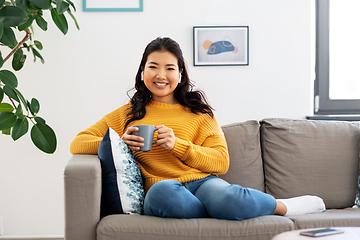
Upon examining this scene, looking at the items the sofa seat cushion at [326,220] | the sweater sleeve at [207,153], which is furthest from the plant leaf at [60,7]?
the sofa seat cushion at [326,220]

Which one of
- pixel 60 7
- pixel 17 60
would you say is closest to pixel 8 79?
pixel 60 7

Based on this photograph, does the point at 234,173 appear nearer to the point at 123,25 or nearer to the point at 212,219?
the point at 212,219

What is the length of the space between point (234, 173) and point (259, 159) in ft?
0.52

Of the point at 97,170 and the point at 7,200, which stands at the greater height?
the point at 97,170

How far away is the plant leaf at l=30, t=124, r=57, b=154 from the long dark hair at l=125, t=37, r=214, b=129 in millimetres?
359

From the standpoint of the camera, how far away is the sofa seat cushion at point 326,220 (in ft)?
4.33

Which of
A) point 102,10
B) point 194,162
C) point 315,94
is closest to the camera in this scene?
point 194,162

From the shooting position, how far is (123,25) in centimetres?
223

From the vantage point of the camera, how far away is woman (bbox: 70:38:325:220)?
49.4 inches

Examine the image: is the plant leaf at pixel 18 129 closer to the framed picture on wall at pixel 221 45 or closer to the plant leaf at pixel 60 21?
the plant leaf at pixel 60 21

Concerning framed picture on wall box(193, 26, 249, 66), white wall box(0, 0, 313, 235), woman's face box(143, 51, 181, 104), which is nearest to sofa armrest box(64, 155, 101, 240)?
woman's face box(143, 51, 181, 104)

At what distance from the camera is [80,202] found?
1.20 metres

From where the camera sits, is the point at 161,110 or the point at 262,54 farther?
the point at 262,54

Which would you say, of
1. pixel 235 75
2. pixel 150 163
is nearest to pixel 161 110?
pixel 150 163
